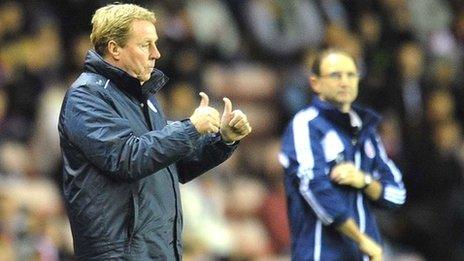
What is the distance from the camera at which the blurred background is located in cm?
1015

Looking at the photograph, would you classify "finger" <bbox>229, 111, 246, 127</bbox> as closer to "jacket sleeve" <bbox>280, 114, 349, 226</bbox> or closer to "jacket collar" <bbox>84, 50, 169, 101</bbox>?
"jacket collar" <bbox>84, 50, 169, 101</bbox>

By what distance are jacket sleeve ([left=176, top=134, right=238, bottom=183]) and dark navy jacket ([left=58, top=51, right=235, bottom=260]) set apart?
0.26 m

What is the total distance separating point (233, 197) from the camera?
11227 mm

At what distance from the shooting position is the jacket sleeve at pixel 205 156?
19.2 feet

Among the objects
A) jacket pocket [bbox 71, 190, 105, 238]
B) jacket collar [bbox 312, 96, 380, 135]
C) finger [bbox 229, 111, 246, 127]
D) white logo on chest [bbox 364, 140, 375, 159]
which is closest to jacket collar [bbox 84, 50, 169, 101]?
finger [bbox 229, 111, 246, 127]

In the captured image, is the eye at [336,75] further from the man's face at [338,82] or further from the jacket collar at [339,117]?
the jacket collar at [339,117]

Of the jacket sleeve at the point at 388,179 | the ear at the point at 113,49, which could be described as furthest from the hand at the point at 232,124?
the jacket sleeve at the point at 388,179

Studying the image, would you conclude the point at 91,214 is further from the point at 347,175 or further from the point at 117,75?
the point at 347,175

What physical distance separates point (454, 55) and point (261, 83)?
2486 millimetres

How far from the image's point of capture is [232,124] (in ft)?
18.6

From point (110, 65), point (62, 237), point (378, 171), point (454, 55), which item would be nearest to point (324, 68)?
point (378, 171)

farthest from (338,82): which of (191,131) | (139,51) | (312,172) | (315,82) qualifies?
(191,131)

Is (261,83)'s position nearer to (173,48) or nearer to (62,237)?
(173,48)

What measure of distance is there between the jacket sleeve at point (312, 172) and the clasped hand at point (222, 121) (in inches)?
43.2
